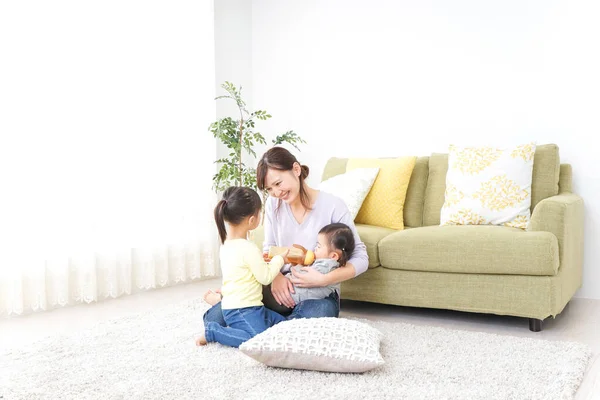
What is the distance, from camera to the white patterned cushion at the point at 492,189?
3449 millimetres

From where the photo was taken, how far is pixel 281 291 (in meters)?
2.82

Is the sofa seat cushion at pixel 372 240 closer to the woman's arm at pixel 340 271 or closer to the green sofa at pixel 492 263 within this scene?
the green sofa at pixel 492 263

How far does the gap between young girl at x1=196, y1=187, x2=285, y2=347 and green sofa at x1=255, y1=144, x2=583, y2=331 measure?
78 centimetres

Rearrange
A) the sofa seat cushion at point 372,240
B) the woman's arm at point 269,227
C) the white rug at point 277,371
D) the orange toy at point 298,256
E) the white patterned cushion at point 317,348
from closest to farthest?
1. the white rug at point 277,371
2. the white patterned cushion at point 317,348
3. the orange toy at point 298,256
4. the woman's arm at point 269,227
5. the sofa seat cushion at point 372,240

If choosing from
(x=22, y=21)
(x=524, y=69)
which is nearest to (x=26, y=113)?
(x=22, y=21)

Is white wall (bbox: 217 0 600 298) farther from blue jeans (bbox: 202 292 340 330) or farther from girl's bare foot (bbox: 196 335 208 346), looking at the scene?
girl's bare foot (bbox: 196 335 208 346)

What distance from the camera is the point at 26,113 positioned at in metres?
3.58

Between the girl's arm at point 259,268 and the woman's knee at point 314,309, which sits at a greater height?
the girl's arm at point 259,268

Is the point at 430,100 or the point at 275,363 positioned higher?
the point at 430,100

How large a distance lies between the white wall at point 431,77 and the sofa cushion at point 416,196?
0.43 m

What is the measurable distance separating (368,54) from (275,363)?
9.33 ft

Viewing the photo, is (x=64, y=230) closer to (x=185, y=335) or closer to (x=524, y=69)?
(x=185, y=335)

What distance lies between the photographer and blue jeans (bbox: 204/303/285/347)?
267 centimetres

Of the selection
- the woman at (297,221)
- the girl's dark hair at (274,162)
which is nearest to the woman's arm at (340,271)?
the woman at (297,221)
